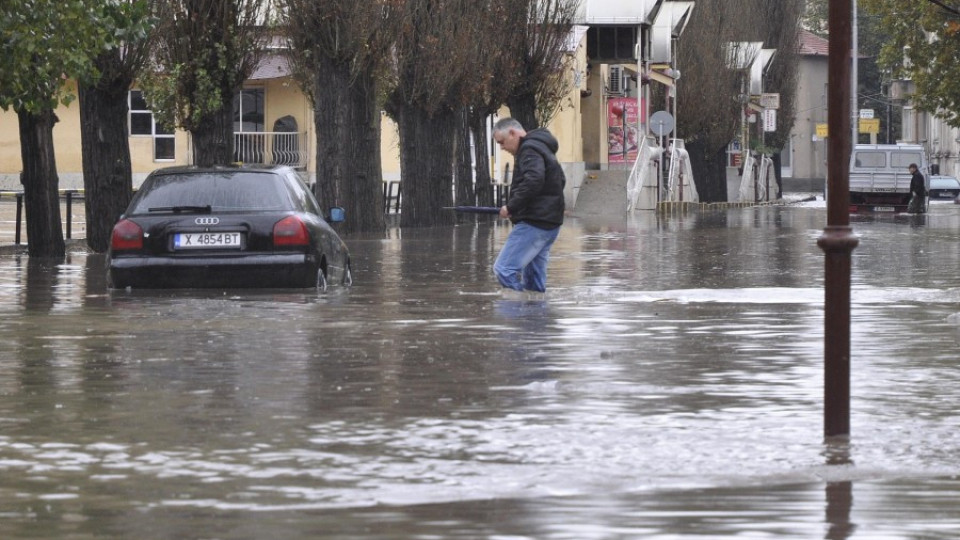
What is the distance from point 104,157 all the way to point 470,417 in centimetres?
2112

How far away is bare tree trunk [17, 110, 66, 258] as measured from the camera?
91.1ft

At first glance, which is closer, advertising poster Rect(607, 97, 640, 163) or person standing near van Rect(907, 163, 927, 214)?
person standing near van Rect(907, 163, 927, 214)

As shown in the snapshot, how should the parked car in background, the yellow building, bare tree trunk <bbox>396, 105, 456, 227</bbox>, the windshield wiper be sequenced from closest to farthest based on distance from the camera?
the windshield wiper → bare tree trunk <bbox>396, 105, 456, 227</bbox> → the yellow building → the parked car in background

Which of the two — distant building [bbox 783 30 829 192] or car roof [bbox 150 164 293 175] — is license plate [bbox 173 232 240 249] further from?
distant building [bbox 783 30 829 192]

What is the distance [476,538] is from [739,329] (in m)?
8.24

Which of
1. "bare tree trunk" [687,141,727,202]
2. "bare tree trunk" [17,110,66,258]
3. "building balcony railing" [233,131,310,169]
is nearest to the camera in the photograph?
"bare tree trunk" [17,110,66,258]

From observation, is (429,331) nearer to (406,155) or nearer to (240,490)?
(240,490)

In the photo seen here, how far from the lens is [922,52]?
5278cm

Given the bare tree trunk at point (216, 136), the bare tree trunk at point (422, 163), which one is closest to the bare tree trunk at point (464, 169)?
the bare tree trunk at point (422, 163)

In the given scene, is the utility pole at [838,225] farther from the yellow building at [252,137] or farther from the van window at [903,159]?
the yellow building at [252,137]

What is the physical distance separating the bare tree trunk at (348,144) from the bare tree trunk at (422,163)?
15.9 ft

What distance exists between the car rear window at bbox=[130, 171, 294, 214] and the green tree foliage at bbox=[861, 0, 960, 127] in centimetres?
3529

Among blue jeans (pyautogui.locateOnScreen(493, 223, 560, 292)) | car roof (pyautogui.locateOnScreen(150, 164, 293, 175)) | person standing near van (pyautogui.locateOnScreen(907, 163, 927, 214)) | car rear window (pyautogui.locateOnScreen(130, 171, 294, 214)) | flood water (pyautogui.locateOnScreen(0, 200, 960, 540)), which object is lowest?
person standing near van (pyautogui.locateOnScreen(907, 163, 927, 214))

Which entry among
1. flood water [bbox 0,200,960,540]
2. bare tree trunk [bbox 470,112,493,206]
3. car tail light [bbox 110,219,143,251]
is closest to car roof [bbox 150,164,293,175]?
car tail light [bbox 110,219,143,251]
